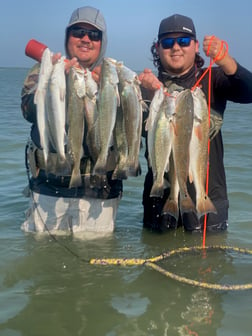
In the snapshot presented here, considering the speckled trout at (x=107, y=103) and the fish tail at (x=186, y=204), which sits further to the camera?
the fish tail at (x=186, y=204)

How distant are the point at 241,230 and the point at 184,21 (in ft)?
11.0

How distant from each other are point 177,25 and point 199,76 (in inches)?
25.4

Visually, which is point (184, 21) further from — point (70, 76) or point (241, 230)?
point (241, 230)

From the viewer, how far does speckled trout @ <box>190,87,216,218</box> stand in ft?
14.7

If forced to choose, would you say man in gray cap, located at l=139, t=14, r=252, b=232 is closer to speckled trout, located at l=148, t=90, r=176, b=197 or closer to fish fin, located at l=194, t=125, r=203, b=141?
speckled trout, located at l=148, t=90, r=176, b=197

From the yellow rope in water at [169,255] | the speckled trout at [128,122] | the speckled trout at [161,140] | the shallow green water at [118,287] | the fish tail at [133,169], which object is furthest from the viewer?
the fish tail at [133,169]

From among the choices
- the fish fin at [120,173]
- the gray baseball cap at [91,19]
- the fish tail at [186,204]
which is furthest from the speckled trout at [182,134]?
the gray baseball cap at [91,19]

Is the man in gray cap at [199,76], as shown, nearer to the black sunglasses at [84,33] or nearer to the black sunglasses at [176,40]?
the black sunglasses at [176,40]

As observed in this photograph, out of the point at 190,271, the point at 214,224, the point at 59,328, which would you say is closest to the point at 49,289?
the point at 59,328

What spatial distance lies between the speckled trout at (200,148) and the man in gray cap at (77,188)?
1.03 meters

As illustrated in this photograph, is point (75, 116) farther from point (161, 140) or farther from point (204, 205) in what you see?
point (204, 205)

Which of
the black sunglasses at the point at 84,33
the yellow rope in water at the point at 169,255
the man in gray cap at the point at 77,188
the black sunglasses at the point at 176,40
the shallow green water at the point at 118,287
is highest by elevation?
the black sunglasses at the point at 84,33

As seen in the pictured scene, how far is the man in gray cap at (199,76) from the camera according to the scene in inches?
186

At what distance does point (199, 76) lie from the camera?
17.6ft
